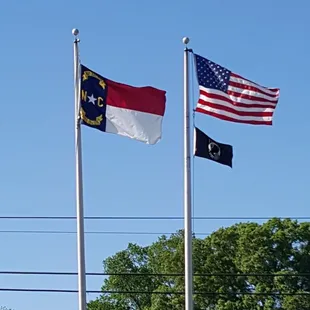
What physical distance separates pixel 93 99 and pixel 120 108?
58cm

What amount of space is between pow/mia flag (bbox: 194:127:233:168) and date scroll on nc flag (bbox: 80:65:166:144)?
3.44ft

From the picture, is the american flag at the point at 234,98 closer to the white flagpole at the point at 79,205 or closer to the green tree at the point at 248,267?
the white flagpole at the point at 79,205

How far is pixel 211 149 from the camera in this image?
2128 centimetres

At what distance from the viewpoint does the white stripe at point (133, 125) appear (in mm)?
20391

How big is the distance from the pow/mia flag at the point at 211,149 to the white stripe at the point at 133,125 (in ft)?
3.47

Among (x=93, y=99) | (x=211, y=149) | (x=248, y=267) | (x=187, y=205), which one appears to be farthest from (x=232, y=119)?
(x=248, y=267)

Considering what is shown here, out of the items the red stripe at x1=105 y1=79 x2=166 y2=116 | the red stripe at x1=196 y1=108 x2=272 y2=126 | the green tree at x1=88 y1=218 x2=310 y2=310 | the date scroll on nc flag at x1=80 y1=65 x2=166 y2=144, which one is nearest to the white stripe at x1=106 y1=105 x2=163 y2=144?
the date scroll on nc flag at x1=80 y1=65 x2=166 y2=144

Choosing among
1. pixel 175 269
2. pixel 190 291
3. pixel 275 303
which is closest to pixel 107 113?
pixel 190 291

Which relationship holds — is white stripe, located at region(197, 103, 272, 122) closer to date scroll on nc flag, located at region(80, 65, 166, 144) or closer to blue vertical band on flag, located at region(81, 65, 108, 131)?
date scroll on nc flag, located at region(80, 65, 166, 144)

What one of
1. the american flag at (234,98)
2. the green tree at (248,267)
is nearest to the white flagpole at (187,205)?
the american flag at (234,98)

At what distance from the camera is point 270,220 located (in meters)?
55.6

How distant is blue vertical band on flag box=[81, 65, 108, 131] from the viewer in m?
20.4

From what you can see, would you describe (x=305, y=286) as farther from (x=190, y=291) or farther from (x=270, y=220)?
(x=190, y=291)

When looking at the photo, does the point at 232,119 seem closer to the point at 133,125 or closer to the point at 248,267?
the point at 133,125
